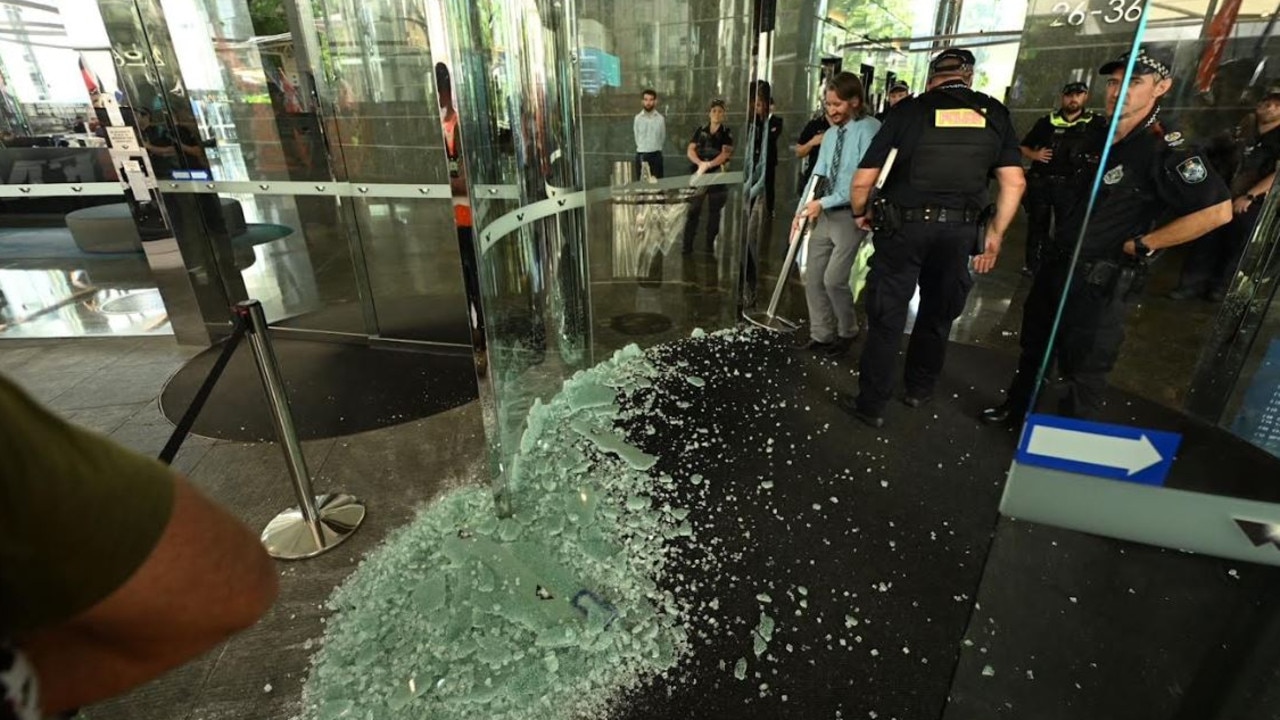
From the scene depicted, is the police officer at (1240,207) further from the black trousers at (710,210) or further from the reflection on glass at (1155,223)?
the black trousers at (710,210)

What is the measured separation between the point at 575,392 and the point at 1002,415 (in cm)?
221

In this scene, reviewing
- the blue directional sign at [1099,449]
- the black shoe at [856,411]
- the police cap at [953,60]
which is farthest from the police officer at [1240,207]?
the black shoe at [856,411]

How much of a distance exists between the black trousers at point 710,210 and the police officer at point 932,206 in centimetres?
130

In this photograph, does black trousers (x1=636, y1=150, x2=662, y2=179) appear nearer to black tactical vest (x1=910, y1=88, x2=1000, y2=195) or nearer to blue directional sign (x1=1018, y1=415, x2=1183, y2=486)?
black tactical vest (x1=910, y1=88, x2=1000, y2=195)

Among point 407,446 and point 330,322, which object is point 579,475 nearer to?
point 407,446

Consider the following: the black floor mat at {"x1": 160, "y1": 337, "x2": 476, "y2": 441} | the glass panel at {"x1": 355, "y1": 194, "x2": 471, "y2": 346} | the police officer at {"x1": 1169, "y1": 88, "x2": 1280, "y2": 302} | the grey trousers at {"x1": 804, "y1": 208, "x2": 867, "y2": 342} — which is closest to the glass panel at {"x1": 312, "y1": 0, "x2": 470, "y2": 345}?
the glass panel at {"x1": 355, "y1": 194, "x2": 471, "y2": 346}

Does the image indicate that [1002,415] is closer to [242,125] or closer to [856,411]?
[856,411]

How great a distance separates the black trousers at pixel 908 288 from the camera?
282cm

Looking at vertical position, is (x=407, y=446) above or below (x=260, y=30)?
below

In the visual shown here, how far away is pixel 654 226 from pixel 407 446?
2.16 m

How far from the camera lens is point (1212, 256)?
1.86 metres

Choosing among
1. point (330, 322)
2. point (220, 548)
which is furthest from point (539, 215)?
point (330, 322)

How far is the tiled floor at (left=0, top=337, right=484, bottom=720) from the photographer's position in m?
1.68

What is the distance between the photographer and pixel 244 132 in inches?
150
